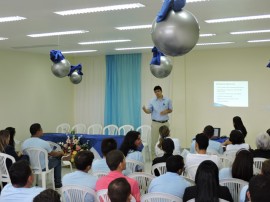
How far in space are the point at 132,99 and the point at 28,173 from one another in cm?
789

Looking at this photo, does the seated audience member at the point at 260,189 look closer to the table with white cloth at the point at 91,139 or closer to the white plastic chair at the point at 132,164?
the white plastic chair at the point at 132,164

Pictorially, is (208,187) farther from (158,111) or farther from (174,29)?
(158,111)

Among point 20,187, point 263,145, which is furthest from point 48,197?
point 263,145

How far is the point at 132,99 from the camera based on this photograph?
10898 mm

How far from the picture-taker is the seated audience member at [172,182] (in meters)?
3.33

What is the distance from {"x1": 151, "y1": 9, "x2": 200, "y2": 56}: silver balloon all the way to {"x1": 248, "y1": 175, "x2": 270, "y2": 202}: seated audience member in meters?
0.98

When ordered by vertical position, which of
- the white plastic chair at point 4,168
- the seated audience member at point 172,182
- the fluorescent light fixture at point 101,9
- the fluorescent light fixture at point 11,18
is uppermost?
the fluorescent light fixture at point 11,18

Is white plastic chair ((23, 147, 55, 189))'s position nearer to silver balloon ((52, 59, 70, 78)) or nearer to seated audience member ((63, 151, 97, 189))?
silver balloon ((52, 59, 70, 78))

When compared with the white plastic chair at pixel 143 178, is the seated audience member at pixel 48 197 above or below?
above

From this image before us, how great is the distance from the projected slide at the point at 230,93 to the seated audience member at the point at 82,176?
22.5 ft

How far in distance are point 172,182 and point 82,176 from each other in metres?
0.91

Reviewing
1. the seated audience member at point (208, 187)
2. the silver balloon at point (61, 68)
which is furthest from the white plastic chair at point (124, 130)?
the seated audience member at point (208, 187)

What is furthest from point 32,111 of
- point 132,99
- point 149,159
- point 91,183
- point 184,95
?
point 91,183

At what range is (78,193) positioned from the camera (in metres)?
3.49
